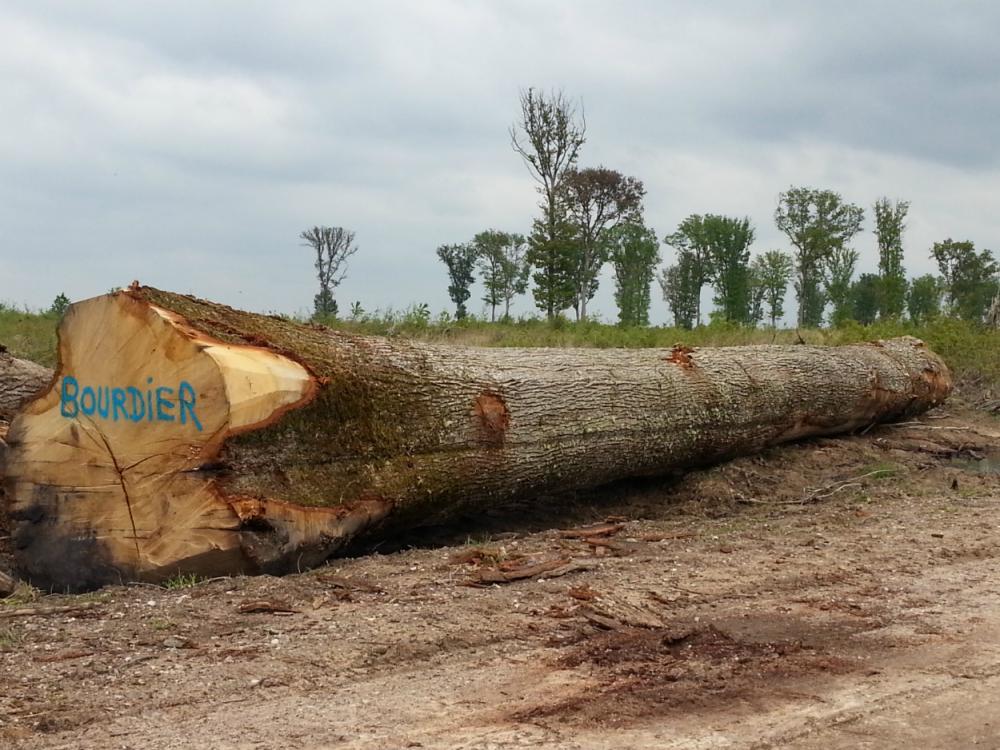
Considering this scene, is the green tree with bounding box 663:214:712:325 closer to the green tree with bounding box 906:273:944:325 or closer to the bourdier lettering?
the green tree with bounding box 906:273:944:325

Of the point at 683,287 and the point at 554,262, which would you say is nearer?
the point at 554,262

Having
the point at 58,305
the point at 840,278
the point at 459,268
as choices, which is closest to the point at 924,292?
the point at 840,278

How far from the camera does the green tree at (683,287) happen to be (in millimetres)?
46250

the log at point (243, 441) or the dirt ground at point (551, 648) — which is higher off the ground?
the log at point (243, 441)

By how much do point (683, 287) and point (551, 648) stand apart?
44.3 metres

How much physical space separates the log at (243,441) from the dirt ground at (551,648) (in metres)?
0.29

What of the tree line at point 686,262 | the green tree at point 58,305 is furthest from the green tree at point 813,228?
the green tree at point 58,305

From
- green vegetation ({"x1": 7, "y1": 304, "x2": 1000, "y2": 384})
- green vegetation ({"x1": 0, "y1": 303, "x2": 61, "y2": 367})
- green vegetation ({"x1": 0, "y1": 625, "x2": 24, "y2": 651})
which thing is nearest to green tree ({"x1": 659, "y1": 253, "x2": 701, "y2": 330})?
green vegetation ({"x1": 7, "y1": 304, "x2": 1000, "y2": 384})

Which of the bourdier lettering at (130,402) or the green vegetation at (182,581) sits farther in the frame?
the bourdier lettering at (130,402)

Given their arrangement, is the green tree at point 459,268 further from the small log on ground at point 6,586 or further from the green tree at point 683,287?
the small log on ground at point 6,586

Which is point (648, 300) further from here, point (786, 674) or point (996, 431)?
point (786, 674)

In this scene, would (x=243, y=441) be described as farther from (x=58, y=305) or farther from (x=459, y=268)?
(x=459, y=268)

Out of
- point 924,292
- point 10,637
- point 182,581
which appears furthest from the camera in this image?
point 924,292

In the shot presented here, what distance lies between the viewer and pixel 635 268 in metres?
47.7
